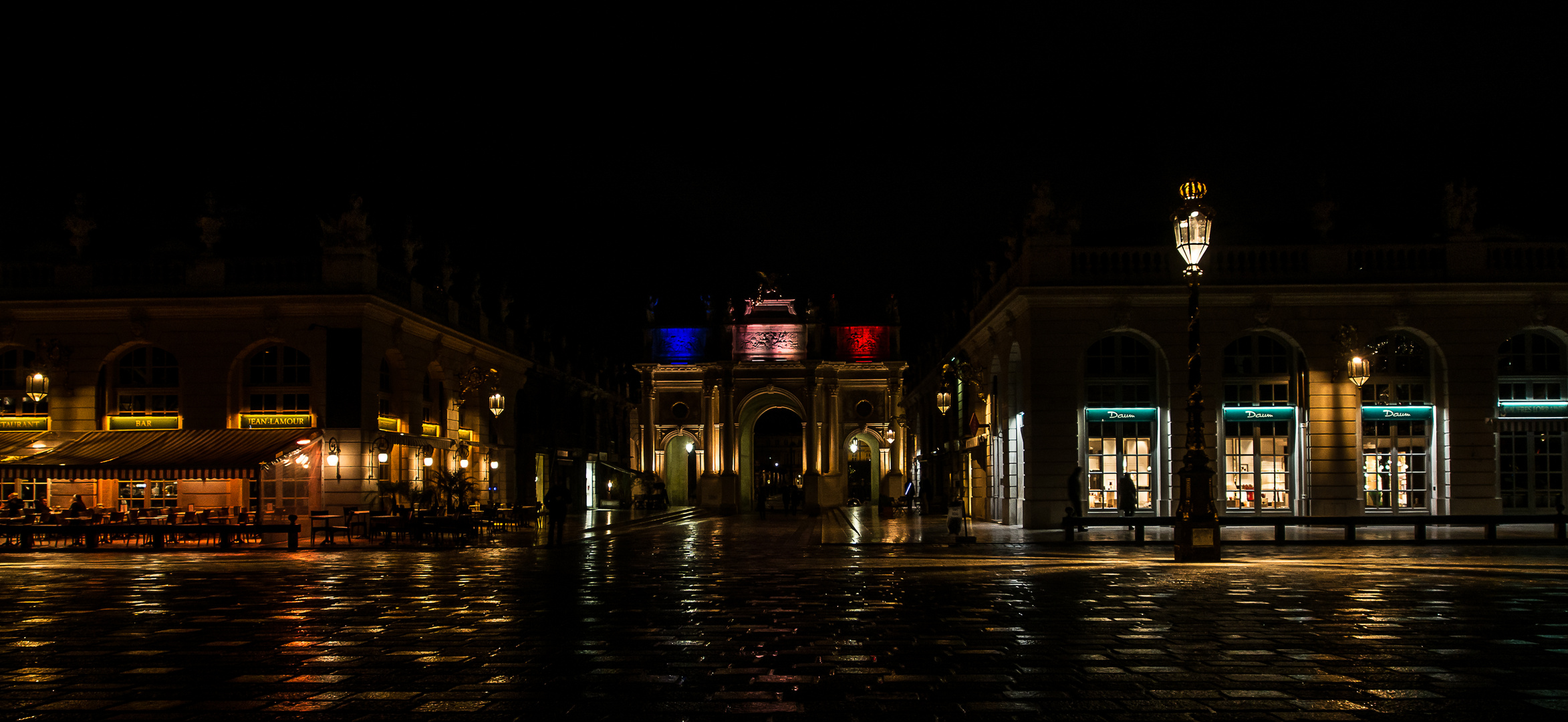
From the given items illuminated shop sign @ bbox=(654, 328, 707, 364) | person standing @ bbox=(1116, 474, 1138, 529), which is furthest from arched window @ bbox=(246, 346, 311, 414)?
illuminated shop sign @ bbox=(654, 328, 707, 364)

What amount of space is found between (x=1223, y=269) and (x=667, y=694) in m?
27.9

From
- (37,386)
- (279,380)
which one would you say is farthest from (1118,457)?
(37,386)

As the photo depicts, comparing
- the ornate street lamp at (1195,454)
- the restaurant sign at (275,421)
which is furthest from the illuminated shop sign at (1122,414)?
the restaurant sign at (275,421)

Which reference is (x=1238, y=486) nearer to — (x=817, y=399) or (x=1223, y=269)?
(x=1223, y=269)

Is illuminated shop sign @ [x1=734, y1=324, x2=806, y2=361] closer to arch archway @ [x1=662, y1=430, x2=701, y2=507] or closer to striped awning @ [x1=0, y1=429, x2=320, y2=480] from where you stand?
arch archway @ [x1=662, y1=430, x2=701, y2=507]

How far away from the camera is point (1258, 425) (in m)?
32.7

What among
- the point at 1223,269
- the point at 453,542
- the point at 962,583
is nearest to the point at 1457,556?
the point at 962,583

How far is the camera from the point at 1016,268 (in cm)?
3450

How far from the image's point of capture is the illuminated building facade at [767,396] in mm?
69000

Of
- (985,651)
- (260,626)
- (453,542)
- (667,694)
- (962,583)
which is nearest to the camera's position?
(667,694)

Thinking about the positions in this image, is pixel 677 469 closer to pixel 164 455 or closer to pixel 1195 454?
pixel 164 455

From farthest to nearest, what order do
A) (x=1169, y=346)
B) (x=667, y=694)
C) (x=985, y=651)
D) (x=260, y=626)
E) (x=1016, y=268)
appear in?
(x=1016, y=268)
(x=1169, y=346)
(x=260, y=626)
(x=985, y=651)
(x=667, y=694)

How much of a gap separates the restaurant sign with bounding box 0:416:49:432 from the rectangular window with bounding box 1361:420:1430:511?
37.5 metres

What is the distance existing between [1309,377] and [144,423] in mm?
32884
